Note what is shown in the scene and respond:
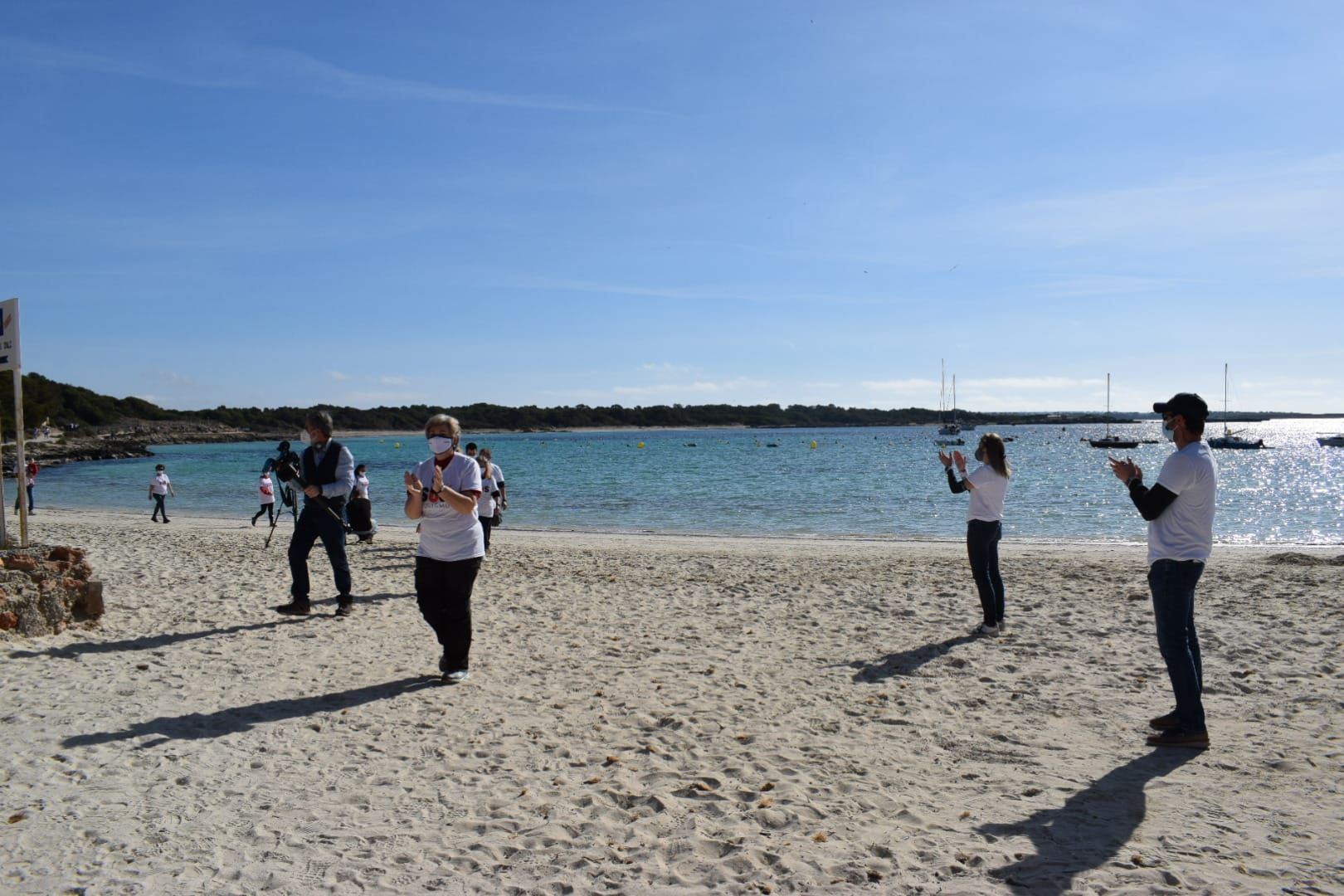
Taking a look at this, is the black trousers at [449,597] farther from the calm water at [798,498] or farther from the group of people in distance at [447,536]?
the calm water at [798,498]

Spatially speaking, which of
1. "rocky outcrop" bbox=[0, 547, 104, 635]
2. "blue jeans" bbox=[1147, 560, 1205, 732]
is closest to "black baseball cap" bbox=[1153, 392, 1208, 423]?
"blue jeans" bbox=[1147, 560, 1205, 732]

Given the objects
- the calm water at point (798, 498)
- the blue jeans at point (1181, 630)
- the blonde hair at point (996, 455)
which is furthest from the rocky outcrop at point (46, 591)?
the calm water at point (798, 498)

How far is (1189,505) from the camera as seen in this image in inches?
189

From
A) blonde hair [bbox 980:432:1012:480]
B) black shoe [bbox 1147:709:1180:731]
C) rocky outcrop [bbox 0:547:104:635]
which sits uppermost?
blonde hair [bbox 980:432:1012:480]

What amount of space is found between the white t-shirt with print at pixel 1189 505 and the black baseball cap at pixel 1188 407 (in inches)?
6.3

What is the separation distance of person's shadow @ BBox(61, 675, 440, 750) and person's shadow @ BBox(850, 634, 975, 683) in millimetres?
3234

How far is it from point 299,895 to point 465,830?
0.79 m

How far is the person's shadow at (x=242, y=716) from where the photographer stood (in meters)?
5.15

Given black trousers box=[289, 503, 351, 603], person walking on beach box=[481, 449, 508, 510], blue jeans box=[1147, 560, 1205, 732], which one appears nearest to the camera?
blue jeans box=[1147, 560, 1205, 732]

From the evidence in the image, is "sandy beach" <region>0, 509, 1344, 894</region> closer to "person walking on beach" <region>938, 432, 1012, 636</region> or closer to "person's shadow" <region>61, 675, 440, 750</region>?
"person's shadow" <region>61, 675, 440, 750</region>

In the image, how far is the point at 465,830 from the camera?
4.03 metres

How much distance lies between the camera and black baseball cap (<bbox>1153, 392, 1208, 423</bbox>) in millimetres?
4840

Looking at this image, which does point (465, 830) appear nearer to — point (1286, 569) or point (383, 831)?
point (383, 831)

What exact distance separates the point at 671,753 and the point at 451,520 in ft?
7.21
